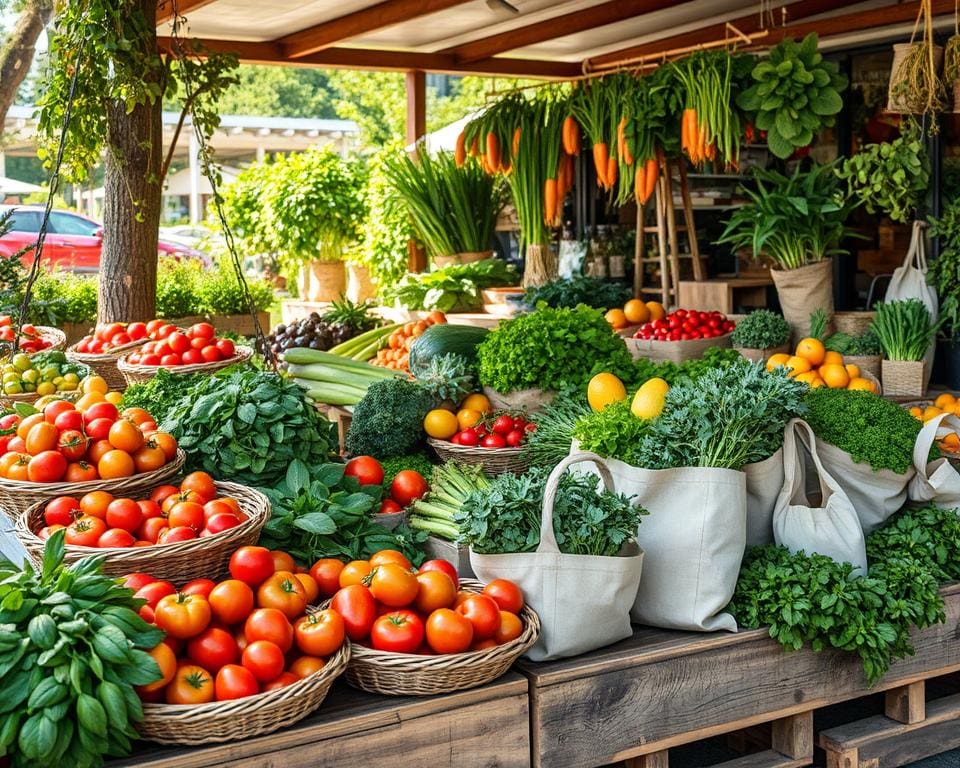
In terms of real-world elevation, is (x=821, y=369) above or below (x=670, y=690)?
above

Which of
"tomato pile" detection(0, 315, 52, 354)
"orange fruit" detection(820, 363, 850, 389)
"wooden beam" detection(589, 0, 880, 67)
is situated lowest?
"orange fruit" detection(820, 363, 850, 389)

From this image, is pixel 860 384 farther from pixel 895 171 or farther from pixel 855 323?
pixel 895 171

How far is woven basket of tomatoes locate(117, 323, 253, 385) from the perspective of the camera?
4488 mm

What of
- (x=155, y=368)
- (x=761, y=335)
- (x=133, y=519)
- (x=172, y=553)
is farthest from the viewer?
(x=761, y=335)

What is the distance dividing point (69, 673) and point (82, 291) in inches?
297

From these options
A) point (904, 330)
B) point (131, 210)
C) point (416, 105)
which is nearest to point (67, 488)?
point (131, 210)

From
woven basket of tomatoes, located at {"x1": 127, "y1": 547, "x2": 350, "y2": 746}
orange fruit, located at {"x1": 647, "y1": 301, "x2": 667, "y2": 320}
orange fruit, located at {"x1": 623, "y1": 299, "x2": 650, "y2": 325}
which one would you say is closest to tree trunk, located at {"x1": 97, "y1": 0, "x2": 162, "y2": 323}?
orange fruit, located at {"x1": 623, "y1": 299, "x2": 650, "y2": 325}

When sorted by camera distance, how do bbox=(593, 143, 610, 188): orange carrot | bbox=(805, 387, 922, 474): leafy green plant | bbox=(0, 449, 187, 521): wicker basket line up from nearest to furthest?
bbox=(0, 449, 187, 521): wicker basket
bbox=(805, 387, 922, 474): leafy green plant
bbox=(593, 143, 610, 188): orange carrot

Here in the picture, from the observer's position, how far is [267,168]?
1119cm

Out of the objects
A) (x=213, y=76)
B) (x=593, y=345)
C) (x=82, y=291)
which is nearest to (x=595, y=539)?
(x=593, y=345)

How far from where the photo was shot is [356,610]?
99.3 inches

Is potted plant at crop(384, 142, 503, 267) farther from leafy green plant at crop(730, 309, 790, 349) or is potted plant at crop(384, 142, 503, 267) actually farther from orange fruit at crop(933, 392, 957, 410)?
orange fruit at crop(933, 392, 957, 410)

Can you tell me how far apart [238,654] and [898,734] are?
6.06 ft

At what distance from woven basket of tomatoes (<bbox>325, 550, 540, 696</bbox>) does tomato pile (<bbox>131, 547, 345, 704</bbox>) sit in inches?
4.1
